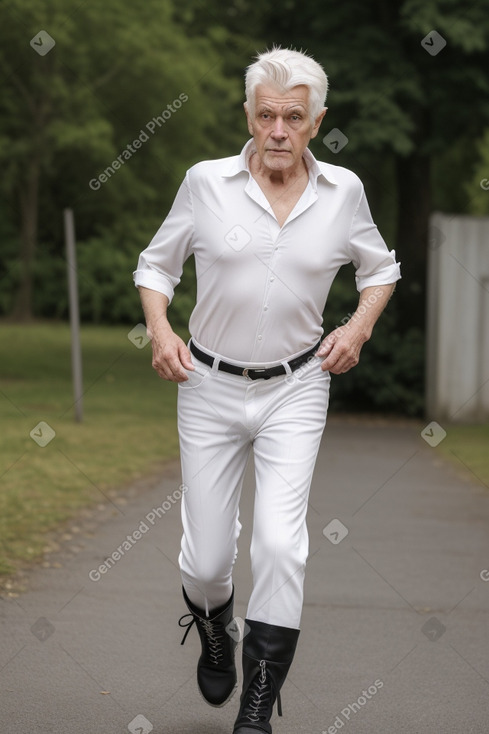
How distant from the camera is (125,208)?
38438mm

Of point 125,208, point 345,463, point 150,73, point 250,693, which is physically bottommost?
point 125,208

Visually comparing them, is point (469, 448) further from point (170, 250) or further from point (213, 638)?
→ point (170, 250)

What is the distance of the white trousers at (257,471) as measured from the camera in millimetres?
3984

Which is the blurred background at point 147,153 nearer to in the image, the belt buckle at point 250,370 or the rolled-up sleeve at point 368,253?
the belt buckle at point 250,370

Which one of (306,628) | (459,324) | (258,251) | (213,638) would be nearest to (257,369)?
(258,251)

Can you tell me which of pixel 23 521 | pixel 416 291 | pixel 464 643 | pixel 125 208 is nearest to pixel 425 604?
pixel 464 643

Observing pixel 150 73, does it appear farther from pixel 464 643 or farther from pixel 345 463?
pixel 464 643

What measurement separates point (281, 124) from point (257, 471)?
1128 millimetres

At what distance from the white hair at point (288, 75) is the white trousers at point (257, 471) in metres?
0.86

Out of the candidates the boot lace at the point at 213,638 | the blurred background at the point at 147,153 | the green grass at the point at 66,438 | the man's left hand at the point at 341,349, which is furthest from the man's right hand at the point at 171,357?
the blurred background at the point at 147,153

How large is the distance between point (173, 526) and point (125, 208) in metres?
31.1

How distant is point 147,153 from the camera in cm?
3256

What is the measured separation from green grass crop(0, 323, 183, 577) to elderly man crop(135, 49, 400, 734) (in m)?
2.69

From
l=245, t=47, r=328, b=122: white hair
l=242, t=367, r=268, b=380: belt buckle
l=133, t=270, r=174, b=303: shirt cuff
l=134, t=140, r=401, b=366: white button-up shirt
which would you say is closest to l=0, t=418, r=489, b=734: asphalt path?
l=242, t=367, r=268, b=380: belt buckle
